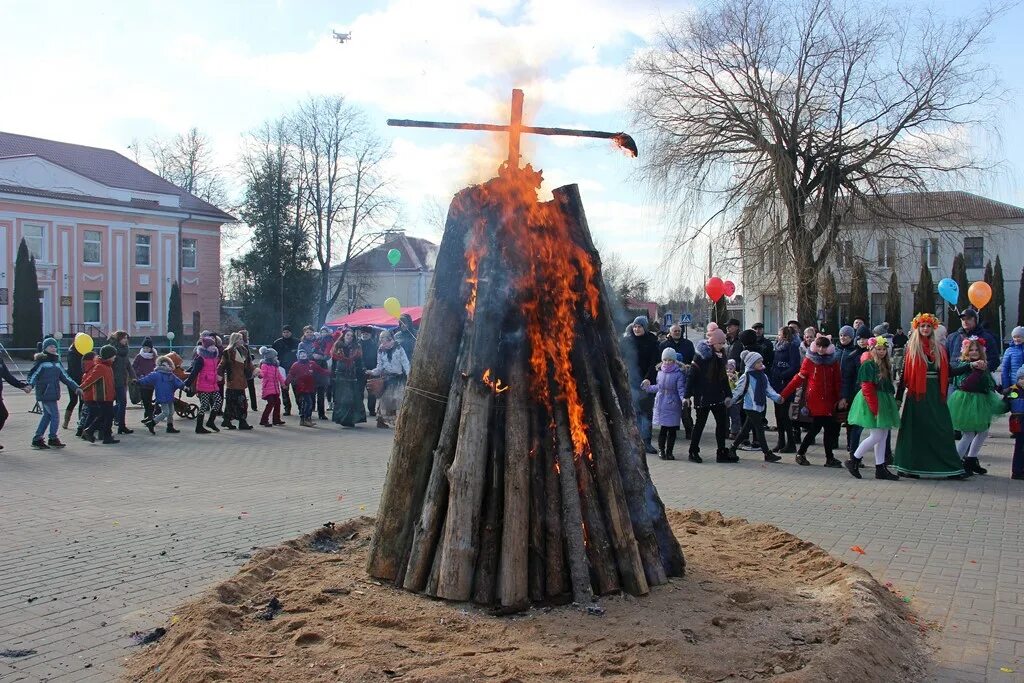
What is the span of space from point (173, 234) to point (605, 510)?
55.4 m

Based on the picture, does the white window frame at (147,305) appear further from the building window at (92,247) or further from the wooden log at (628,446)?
the wooden log at (628,446)

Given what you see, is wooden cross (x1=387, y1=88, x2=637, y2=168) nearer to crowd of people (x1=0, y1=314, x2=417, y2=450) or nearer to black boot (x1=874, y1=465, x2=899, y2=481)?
black boot (x1=874, y1=465, x2=899, y2=481)

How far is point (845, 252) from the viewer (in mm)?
26281

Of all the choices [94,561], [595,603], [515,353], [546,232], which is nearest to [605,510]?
[595,603]

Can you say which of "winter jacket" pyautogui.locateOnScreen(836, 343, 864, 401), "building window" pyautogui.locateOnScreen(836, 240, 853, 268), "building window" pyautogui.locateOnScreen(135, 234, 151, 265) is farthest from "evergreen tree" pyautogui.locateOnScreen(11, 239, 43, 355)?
"winter jacket" pyautogui.locateOnScreen(836, 343, 864, 401)

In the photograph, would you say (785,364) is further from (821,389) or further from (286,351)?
(286,351)

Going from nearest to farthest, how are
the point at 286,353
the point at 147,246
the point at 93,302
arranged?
the point at 286,353
the point at 93,302
the point at 147,246

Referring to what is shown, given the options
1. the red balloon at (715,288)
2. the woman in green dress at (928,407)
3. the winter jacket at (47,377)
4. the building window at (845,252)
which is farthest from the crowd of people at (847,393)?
the building window at (845,252)

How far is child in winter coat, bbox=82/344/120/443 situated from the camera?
14359 millimetres

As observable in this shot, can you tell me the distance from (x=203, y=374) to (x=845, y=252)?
19.5 metres

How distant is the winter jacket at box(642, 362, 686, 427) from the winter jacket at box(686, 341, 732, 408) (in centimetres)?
17

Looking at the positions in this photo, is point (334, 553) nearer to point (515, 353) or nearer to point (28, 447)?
point (515, 353)

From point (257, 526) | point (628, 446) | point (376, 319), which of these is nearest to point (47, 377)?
point (257, 526)

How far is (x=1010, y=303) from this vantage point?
5625 cm
